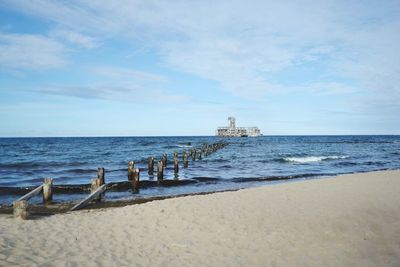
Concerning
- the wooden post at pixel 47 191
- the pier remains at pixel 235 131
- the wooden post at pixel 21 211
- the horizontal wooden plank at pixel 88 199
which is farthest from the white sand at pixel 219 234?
the pier remains at pixel 235 131

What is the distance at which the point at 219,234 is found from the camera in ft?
26.1

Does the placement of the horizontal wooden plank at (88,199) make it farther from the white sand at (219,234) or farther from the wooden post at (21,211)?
the wooden post at (21,211)

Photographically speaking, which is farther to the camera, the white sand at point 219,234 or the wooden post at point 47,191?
the wooden post at point 47,191

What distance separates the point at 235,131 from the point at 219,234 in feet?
444

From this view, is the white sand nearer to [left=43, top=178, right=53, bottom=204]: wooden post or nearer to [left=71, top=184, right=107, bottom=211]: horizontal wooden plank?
[left=71, top=184, right=107, bottom=211]: horizontal wooden plank

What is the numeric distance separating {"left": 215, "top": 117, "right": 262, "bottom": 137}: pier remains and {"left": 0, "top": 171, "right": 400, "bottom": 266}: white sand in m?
130

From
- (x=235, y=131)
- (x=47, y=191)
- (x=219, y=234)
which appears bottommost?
(x=219, y=234)

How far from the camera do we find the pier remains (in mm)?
141950

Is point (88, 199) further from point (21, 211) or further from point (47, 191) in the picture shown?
point (21, 211)

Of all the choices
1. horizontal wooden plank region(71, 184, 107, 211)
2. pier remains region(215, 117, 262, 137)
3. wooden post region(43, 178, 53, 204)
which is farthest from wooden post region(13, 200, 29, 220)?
pier remains region(215, 117, 262, 137)

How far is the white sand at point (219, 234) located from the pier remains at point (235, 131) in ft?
427

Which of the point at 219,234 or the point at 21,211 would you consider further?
the point at 21,211

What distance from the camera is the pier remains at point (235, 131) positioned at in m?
142

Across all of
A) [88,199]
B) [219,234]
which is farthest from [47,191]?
[219,234]
